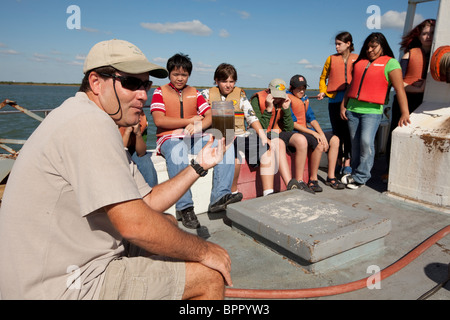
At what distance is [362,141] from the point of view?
4344 millimetres

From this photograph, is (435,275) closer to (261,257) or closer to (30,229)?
(261,257)

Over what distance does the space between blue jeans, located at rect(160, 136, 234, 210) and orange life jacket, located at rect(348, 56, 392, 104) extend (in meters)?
1.95

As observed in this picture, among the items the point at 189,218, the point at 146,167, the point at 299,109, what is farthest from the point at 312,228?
the point at 299,109

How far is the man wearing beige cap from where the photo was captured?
125 centimetres

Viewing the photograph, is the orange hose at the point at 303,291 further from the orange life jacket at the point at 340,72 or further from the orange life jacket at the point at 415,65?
the orange life jacket at the point at 340,72

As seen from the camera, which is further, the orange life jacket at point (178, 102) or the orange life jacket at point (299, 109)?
the orange life jacket at point (299, 109)

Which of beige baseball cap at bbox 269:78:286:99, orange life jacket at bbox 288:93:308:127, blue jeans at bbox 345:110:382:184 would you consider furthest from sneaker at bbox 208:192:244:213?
blue jeans at bbox 345:110:382:184

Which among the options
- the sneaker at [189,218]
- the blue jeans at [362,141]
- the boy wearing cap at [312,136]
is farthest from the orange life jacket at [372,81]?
the sneaker at [189,218]

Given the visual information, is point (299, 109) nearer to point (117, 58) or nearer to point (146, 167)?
point (146, 167)

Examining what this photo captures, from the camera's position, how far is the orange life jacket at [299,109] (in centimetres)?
450

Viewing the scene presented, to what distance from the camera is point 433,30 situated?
414 centimetres

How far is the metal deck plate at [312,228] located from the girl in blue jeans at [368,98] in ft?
5.14
